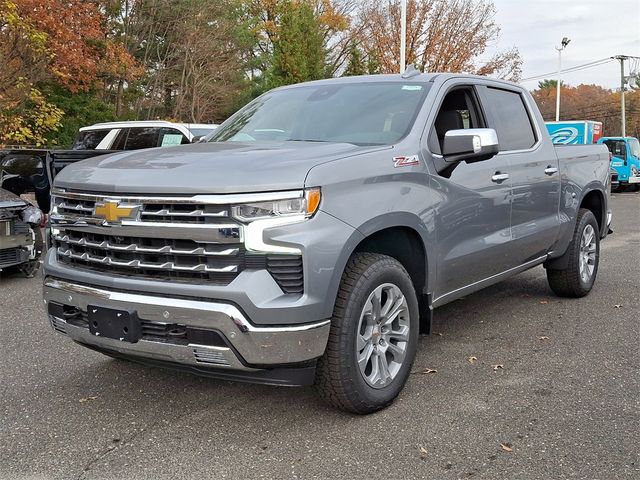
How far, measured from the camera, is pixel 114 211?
319 centimetres

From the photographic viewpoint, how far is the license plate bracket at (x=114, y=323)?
313cm

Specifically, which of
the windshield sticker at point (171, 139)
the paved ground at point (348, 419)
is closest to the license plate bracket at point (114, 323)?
the paved ground at point (348, 419)

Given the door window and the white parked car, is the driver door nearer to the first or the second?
the door window

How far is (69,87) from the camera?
2092cm

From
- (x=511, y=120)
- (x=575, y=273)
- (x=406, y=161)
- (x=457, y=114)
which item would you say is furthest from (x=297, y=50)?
(x=406, y=161)

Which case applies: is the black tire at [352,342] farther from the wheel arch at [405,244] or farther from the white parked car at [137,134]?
the white parked car at [137,134]

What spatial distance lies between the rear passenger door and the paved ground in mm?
768

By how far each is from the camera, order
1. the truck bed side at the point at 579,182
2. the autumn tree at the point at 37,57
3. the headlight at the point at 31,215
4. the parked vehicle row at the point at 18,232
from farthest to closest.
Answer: the autumn tree at the point at 37,57
the headlight at the point at 31,215
the parked vehicle row at the point at 18,232
the truck bed side at the point at 579,182

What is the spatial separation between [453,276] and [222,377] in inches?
69.2

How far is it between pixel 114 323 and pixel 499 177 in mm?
2840

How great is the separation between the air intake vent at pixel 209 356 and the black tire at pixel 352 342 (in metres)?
0.53

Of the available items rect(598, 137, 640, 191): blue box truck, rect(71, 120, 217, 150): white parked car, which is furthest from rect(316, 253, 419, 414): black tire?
rect(598, 137, 640, 191): blue box truck

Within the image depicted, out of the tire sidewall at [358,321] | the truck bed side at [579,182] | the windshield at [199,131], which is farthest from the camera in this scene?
the windshield at [199,131]

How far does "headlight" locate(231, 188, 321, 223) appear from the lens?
299 centimetres
